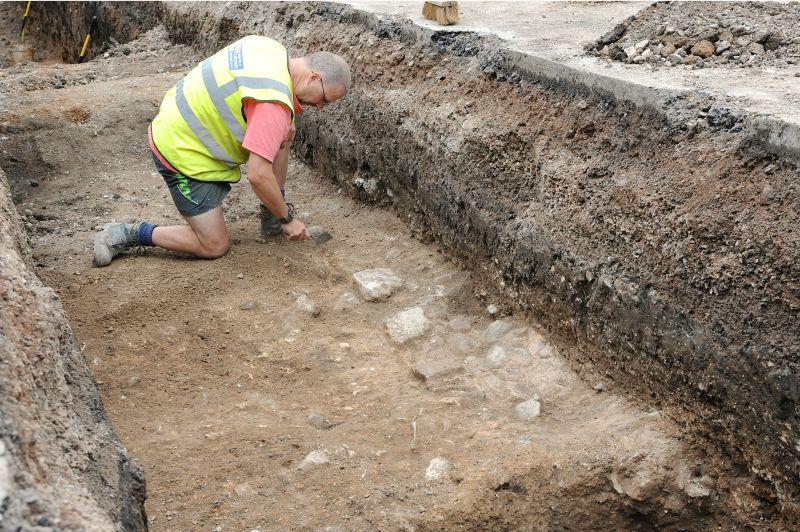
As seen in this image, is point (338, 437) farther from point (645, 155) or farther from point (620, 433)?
point (645, 155)

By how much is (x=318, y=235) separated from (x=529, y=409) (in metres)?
1.74

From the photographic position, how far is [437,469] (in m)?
2.87

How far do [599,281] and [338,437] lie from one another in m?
1.09

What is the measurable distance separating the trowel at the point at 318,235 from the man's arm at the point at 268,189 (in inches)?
6.0

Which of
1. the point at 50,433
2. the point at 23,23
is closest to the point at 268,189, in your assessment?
the point at 50,433

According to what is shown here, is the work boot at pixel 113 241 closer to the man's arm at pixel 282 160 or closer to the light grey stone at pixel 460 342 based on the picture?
the man's arm at pixel 282 160

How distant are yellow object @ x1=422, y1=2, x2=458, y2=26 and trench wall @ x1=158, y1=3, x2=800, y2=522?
0.47 ft

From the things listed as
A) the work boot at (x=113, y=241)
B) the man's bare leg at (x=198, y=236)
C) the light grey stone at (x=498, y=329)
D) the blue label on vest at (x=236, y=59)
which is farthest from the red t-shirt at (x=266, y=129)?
the light grey stone at (x=498, y=329)

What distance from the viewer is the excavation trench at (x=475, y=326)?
2674 millimetres

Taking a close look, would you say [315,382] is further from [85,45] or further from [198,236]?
[85,45]

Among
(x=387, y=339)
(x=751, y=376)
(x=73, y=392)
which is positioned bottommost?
(x=387, y=339)

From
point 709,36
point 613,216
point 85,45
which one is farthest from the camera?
point 85,45

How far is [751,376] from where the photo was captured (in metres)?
2.58

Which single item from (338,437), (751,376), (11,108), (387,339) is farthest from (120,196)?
(751,376)
